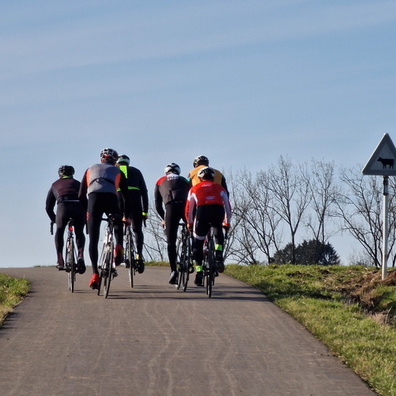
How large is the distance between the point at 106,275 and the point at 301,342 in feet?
14.7

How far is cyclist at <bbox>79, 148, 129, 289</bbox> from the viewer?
14828mm

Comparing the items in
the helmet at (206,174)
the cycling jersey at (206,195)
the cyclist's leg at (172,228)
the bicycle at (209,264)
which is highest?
the helmet at (206,174)

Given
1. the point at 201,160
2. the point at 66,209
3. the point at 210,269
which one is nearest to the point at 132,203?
the point at 66,209

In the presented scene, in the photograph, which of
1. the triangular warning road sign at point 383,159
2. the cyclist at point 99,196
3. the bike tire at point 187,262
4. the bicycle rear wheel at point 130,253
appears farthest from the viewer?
the triangular warning road sign at point 383,159

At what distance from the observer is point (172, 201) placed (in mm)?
15930

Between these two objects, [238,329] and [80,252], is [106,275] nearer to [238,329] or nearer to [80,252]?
[80,252]

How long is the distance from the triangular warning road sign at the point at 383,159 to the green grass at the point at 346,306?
177 cm

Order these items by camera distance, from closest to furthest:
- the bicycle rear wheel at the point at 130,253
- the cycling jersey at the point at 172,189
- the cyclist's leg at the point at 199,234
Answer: the cyclist's leg at the point at 199,234 → the bicycle rear wheel at the point at 130,253 → the cycling jersey at the point at 172,189

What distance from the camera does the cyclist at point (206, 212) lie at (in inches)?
591

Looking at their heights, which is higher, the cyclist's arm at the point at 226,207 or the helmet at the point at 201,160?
the helmet at the point at 201,160

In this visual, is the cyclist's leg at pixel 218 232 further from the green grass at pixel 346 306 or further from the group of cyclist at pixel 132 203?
the green grass at pixel 346 306

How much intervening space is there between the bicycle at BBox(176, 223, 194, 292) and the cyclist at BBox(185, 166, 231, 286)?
0.50 meters

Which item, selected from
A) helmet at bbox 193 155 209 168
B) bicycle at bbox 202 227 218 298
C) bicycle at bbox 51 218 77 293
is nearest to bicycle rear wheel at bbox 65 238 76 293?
bicycle at bbox 51 218 77 293

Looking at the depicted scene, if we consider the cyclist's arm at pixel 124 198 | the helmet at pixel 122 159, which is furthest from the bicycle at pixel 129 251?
the helmet at pixel 122 159
